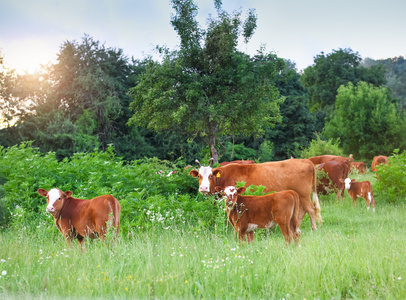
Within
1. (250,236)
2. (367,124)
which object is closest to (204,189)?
(250,236)

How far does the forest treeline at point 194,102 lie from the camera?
22641 millimetres

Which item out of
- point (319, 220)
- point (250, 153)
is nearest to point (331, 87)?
point (250, 153)

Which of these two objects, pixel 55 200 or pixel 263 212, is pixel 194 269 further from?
pixel 55 200

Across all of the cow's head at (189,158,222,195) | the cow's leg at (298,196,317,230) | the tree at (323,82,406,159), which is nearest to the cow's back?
the cow's leg at (298,196,317,230)

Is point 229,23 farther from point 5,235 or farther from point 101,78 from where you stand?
point 5,235

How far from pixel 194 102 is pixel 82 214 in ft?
57.8

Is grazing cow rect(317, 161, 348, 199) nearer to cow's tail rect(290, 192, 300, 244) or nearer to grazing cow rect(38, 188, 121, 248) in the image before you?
cow's tail rect(290, 192, 300, 244)

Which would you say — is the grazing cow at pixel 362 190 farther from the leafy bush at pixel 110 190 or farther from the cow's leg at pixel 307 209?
the leafy bush at pixel 110 190

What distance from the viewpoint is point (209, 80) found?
22109 mm

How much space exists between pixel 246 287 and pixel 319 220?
5494mm

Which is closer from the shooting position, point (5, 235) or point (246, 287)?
point (246, 287)

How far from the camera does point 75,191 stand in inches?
361

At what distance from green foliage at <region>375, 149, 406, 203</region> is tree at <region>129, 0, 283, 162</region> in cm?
1095

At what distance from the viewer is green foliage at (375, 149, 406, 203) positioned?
11.9m
